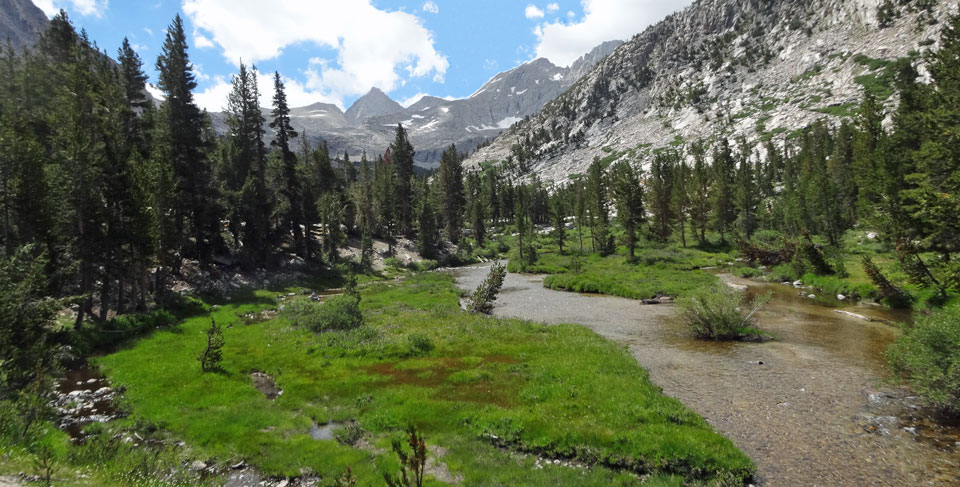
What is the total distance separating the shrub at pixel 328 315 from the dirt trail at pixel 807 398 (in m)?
18.9

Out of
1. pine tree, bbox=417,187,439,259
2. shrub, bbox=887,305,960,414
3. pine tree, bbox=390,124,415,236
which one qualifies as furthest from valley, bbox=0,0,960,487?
pine tree, bbox=390,124,415,236

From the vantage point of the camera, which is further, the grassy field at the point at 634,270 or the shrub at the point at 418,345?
the grassy field at the point at 634,270

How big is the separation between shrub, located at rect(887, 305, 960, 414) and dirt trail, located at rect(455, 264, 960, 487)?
962mm

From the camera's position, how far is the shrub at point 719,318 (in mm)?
26750

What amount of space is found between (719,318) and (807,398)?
10.0m

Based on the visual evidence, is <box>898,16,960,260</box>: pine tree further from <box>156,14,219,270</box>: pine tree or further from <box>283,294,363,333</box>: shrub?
<box>156,14,219,270</box>: pine tree

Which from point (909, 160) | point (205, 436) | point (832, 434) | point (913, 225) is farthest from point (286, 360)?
point (909, 160)

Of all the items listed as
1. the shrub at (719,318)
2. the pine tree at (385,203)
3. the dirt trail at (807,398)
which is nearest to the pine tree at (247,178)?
the pine tree at (385,203)

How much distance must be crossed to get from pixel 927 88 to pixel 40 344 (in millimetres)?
74324

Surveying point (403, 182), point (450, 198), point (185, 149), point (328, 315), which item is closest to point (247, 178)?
point (185, 149)

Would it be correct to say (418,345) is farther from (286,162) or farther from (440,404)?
(286,162)

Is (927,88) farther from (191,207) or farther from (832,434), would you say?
(191,207)

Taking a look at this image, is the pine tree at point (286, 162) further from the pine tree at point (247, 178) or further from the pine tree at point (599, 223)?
the pine tree at point (599, 223)

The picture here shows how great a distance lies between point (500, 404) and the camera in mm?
17625
